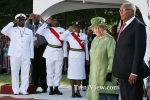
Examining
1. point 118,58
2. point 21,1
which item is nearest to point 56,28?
point 118,58

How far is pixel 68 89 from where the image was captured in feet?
46.8

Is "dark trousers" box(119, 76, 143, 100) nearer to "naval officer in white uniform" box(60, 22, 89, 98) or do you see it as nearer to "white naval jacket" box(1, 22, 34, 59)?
"naval officer in white uniform" box(60, 22, 89, 98)

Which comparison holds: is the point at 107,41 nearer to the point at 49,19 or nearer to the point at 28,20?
the point at 49,19

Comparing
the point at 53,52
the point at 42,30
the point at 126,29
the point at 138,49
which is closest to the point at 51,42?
the point at 53,52

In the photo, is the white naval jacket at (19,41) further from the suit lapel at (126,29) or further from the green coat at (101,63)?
the suit lapel at (126,29)

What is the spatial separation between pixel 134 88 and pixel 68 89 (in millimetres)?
7673

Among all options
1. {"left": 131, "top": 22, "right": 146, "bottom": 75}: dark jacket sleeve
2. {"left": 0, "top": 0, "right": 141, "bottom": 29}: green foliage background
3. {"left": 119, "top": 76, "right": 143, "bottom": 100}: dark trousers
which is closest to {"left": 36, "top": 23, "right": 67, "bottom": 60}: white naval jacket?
{"left": 119, "top": 76, "right": 143, "bottom": 100}: dark trousers

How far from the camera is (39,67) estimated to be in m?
13.0

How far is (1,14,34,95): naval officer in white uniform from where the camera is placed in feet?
39.7

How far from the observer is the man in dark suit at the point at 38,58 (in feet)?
42.1

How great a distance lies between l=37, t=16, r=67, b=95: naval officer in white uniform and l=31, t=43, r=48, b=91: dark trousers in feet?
1.97

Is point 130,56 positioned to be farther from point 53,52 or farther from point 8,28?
point 8,28

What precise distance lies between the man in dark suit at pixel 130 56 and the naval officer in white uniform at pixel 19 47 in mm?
5598

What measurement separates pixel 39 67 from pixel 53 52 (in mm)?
980
